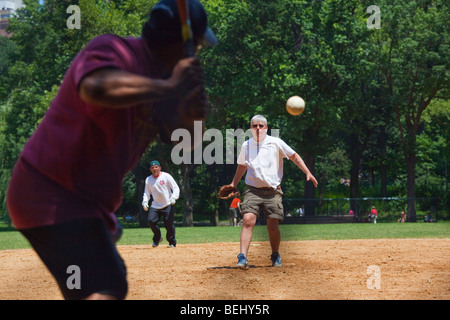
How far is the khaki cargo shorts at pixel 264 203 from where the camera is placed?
9.59 metres

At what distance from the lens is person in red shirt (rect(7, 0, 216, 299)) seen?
8.93 feet

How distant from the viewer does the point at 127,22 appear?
36.5 meters

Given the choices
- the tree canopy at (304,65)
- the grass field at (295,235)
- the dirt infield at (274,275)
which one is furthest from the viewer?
the tree canopy at (304,65)

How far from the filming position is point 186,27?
9.23 ft

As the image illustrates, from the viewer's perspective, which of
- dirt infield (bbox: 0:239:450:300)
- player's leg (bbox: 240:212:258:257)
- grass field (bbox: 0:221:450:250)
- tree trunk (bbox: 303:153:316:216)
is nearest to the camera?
dirt infield (bbox: 0:239:450:300)

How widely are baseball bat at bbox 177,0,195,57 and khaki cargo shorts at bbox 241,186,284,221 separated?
268 inches

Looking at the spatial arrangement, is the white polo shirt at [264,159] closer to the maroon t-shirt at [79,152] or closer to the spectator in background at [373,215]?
the maroon t-shirt at [79,152]

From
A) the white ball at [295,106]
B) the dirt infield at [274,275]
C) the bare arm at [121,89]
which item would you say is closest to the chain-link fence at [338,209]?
the white ball at [295,106]

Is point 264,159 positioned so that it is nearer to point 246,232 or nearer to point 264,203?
point 264,203

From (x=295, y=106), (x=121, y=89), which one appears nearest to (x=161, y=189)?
(x=295, y=106)

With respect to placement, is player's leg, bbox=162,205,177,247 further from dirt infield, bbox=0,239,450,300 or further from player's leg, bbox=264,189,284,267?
player's leg, bbox=264,189,284,267

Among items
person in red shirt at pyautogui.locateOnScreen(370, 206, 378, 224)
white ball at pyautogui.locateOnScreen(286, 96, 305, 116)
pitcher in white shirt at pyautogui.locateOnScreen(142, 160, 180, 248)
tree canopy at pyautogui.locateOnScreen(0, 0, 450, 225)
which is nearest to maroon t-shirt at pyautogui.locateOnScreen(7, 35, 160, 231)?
pitcher in white shirt at pyautogui.locateOnScreen(142, 160, 180, 248)

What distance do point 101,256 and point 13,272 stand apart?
8.25 m

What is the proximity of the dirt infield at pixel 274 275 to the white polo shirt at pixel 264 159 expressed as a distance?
1313mm
